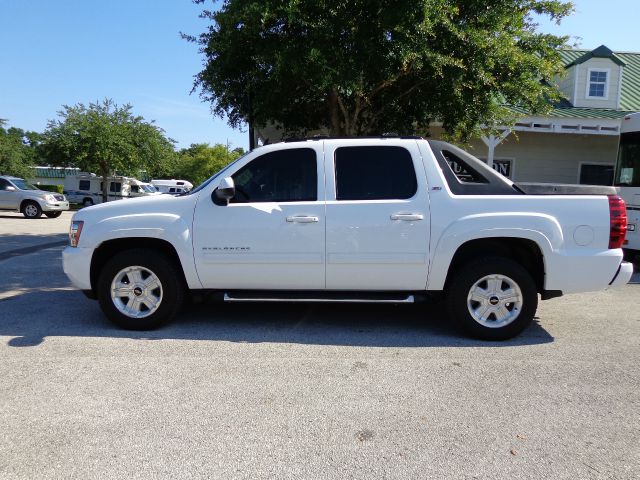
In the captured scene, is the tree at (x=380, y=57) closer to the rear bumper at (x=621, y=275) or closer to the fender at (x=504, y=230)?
the fender at (x=504, y=230)

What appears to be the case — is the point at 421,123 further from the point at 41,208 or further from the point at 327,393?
the point at 41,208

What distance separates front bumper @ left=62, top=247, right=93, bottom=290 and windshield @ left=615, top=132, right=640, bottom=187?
1007cm

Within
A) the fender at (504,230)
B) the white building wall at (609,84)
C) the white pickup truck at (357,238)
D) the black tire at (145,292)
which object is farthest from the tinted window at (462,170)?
the white building wall at (609,84)

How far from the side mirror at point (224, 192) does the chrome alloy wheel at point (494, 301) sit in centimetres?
250

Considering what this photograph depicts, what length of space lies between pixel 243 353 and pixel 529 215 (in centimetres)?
295

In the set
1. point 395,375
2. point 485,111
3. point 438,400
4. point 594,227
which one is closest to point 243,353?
point 395,375

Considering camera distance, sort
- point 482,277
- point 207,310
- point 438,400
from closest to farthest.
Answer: point 438,400 < point 482,277 < point 207,310

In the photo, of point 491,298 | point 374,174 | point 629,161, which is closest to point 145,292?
point 374,174

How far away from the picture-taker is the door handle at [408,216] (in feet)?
15.1

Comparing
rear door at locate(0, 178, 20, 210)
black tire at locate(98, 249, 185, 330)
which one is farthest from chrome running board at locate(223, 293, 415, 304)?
rear door at locate(0, 178, 20, 210)

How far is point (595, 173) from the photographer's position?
16828 mm

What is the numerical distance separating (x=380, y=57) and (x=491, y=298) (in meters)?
4.97

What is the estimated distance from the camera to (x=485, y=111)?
9805 mm

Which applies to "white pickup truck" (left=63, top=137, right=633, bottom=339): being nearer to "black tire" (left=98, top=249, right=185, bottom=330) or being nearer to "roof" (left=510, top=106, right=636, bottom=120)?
"black tire" (left=98, top=249, right=185, bottom=330)
